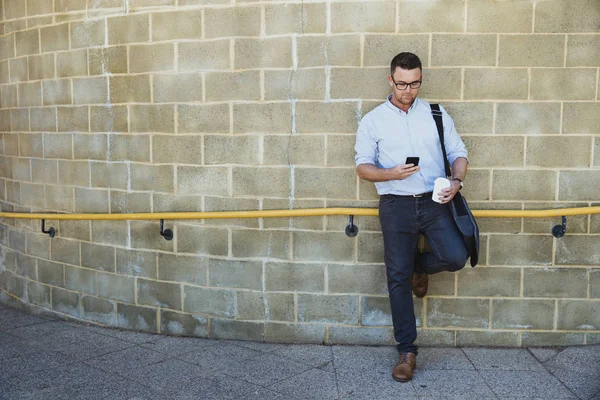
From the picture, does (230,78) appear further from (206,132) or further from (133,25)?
(133,25)

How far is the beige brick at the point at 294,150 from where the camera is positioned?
441cm

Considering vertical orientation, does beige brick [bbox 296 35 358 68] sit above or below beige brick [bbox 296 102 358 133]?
above

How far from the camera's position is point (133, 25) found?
15.5 ft

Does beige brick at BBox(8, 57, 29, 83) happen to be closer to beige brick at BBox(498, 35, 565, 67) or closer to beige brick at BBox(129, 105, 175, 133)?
beige brick at BBox(129, 105, 175, 133)

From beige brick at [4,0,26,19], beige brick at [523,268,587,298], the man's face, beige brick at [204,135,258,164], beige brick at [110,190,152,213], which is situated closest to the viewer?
the man's face

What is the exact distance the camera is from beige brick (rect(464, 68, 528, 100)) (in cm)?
426

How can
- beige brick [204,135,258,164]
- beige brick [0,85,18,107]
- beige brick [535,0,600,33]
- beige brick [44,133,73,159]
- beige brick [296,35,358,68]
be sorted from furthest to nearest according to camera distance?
beige brick [0,85,18,107], beige brick [44,133,73,159], beige brick [204,135,258,164], beige brick [296,35,358,68], beige brick [535,0,600,33]

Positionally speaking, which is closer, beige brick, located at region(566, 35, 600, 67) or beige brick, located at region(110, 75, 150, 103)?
beige brick, located at region(566, 35, 600, 67)

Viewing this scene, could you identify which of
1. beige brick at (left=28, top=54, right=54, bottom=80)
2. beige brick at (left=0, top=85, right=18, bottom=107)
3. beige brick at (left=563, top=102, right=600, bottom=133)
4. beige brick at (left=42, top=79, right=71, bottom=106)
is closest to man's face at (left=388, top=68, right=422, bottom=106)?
beige brick at (left=563, top=102, right=600, bottom=133)

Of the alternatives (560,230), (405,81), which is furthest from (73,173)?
(560,230)

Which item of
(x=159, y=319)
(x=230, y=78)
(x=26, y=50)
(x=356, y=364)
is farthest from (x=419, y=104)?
(x=26, y=50)

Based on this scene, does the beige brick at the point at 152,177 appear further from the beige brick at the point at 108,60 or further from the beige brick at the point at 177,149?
the beige brick at the point at 108,60

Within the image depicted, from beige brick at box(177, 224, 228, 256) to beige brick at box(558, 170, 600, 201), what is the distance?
2.34 m

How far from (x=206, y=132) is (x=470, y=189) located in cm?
188
